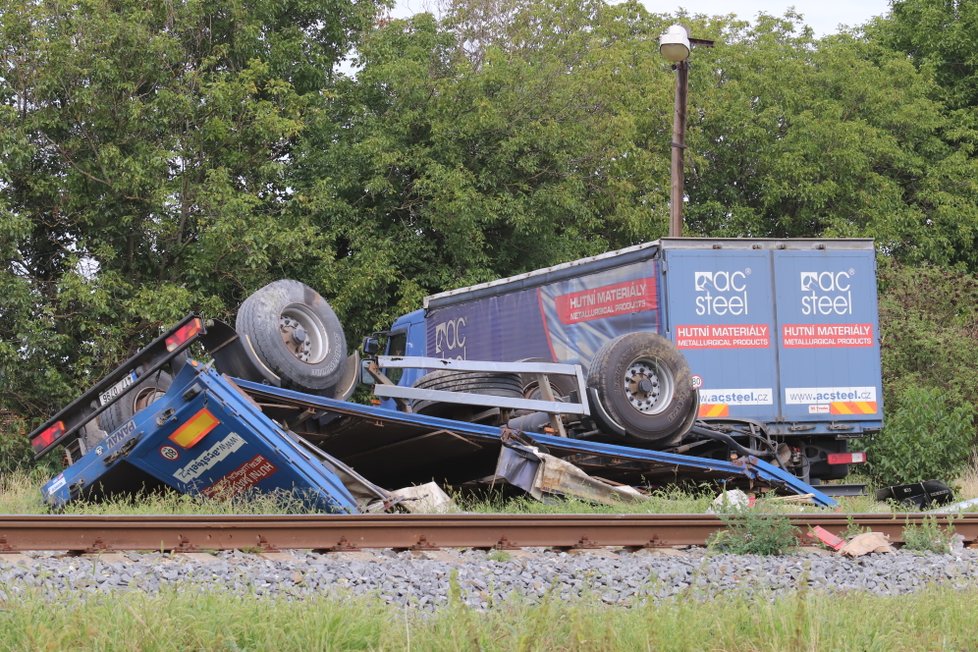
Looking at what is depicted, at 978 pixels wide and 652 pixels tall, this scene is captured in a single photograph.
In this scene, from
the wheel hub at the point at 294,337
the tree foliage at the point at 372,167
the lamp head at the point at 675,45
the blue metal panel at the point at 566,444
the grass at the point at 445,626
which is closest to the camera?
the grass at the point at 445,626

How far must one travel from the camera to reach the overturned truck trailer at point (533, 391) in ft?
28.7

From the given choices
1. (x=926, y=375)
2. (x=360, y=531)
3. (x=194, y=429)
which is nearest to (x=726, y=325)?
(x=194, y=429)

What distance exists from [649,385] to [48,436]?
5184 mm

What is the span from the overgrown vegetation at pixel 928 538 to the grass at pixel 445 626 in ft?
8.18

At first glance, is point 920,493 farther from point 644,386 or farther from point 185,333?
point 185,333

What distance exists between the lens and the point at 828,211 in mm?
30344

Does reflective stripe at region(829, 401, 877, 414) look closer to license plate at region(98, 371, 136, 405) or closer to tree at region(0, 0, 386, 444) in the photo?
license plate at region(98, 371, 136, 405)

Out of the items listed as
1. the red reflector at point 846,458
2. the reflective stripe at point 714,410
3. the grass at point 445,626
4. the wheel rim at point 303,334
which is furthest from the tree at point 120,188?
the grass at point 445,626

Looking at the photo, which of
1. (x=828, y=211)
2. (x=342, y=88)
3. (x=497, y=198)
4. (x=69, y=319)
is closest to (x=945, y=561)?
(x=69, y=319)

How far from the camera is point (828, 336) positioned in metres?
14.0

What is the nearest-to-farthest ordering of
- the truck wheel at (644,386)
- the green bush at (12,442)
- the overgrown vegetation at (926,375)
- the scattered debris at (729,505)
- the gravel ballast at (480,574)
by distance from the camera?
the gravel ballast at (480,574) → the scattered debris at (729,505) → the truck wheel at (644,386) → the overgrown vegetation at (926,375) → the green bush at (12,442)

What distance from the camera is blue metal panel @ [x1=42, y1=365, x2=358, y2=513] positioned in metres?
8.40

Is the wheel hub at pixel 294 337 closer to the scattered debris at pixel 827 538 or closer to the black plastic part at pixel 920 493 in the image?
the scattered debris at pixel 827 538

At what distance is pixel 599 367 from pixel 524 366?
91 centimetres
